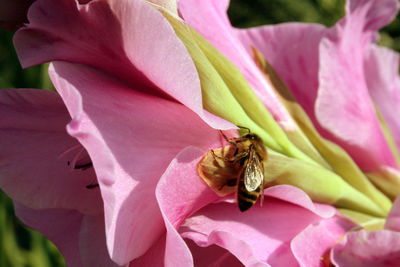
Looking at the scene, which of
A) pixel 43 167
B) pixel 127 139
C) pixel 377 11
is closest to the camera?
pixel 127 139

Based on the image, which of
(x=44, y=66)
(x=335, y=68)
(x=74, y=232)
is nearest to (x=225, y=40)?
(x=335, y=68)

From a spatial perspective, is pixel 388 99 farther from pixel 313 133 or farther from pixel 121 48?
pixel 121 48

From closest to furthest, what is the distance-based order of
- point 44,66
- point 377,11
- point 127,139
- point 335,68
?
point 127,139 < point 335,68 < point 377,11 < point 44,66

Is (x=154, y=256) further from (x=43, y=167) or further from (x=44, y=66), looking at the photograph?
(x=44, y=66)

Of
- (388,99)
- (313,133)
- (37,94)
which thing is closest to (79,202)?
(37,94)

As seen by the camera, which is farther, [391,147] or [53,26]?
[391,147]

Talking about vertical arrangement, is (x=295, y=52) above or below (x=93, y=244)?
above

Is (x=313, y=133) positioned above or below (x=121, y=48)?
below
